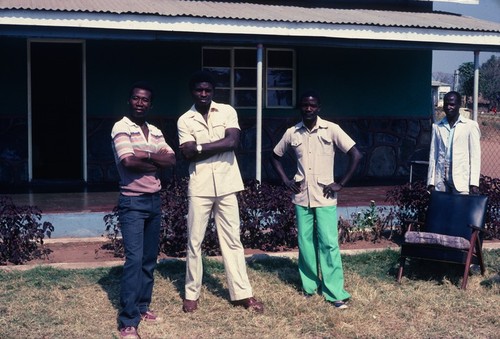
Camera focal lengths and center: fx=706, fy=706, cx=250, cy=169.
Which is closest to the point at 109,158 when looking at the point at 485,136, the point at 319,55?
the point at 319,55

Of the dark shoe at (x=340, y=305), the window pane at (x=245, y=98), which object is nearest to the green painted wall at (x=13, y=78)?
the window pane at (x=245, y=98)

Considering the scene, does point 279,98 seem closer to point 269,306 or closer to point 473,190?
point 473,190

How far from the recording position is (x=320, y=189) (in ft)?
19.1

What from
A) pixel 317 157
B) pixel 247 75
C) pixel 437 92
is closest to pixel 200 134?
pixel 317 157

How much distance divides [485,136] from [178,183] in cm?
2259

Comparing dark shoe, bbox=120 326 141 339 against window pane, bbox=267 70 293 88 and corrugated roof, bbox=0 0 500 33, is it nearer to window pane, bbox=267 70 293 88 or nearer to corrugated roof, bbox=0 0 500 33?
corrugated roof, bbox=0 0 500 33

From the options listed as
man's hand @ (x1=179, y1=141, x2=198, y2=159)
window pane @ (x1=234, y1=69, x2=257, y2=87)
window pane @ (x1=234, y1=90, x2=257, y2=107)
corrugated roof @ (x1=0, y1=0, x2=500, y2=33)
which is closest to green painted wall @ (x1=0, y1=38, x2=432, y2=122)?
window pane @ (x1=234, y1=90, x2=257, y2=107)

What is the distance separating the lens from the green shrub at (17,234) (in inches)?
279

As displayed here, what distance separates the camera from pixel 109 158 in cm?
1096

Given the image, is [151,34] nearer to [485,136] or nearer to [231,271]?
[231,271]

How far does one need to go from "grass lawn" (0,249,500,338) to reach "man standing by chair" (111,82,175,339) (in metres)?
0.30

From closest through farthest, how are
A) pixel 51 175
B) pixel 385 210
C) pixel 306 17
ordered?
pixel 385 210 → pixel 306 17 → pixel 51 175

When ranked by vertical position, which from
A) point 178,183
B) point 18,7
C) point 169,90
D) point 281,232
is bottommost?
point 281,232

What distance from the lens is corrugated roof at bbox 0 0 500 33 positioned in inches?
343
